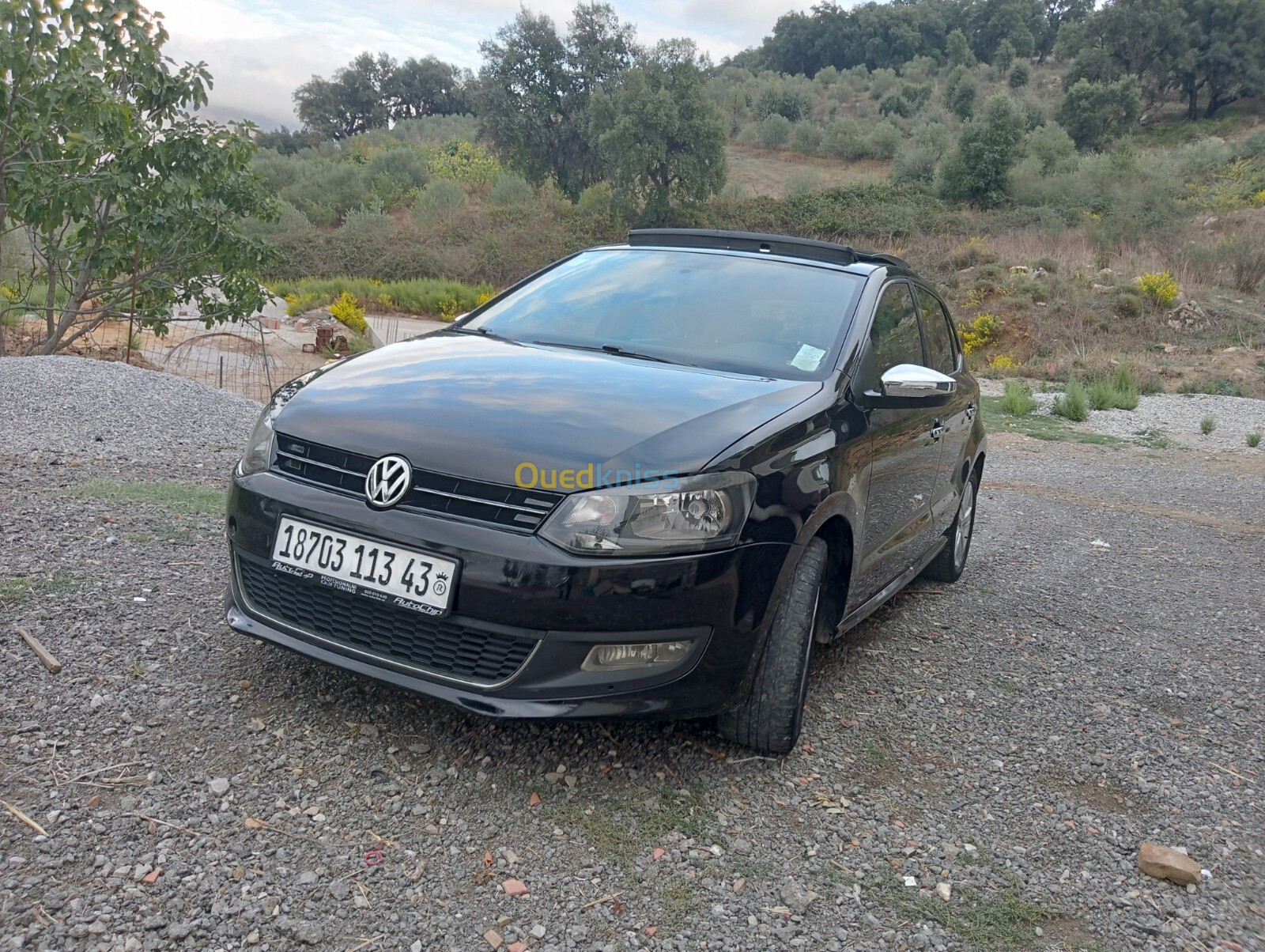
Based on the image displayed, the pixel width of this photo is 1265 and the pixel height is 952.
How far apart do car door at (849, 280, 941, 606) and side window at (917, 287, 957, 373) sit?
193 mm

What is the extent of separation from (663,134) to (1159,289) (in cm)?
2353

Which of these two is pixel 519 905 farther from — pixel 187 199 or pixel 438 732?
pixel 187 199

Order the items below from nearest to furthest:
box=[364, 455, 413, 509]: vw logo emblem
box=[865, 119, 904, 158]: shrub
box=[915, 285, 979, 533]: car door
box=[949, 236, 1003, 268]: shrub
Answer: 1. box=[364, 455, 413, 509]: vw logo emblem
2. box=[915, 285, 979, 533]: car door
3. box=[949, 236, 1003, 268]: shrub
4. box=[865, 119, 904, 158]: shrub

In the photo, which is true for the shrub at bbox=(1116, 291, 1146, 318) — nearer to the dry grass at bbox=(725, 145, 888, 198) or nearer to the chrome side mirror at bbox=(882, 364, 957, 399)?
the chrome side mirror at bbox=(882, 364, 957, 399)

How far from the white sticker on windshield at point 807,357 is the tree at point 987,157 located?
1457 inches

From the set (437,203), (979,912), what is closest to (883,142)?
(437,203)

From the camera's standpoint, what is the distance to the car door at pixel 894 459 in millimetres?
3408

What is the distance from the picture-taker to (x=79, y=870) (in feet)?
7.12

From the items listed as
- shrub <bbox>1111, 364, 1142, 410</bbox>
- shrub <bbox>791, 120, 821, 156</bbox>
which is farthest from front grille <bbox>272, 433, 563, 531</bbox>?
shrub <bbox>791, 120, 821, 156</bbox>

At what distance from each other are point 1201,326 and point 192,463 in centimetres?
2072

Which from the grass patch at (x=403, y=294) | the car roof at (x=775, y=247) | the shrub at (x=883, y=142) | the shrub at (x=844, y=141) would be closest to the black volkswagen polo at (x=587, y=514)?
the car roof at (x=775, y=247)

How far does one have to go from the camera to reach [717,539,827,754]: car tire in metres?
2.84

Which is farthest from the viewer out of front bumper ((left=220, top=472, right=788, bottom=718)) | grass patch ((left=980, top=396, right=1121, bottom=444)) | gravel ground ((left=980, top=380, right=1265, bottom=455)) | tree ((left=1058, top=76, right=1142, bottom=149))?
tree ((left=1058, top=76, right=1142, bottom=149))

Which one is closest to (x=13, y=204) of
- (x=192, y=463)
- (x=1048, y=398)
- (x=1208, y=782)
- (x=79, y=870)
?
(x=192, y=463)
